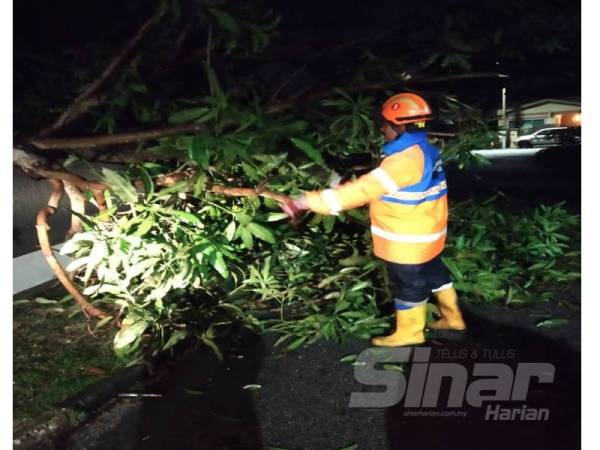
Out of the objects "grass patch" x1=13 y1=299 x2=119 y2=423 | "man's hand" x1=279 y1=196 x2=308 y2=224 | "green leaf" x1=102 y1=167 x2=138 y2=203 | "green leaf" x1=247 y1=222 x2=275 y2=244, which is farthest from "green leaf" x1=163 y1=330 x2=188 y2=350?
"man's hand" x1=279 y1=196 x2=308 y2=224

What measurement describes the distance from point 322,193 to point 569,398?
1.90 meters

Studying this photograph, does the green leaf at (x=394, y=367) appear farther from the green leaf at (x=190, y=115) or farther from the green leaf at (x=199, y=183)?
A: the green leaf at (x=190, y=115)

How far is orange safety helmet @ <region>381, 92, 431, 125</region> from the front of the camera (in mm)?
3604

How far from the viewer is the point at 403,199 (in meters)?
3.61

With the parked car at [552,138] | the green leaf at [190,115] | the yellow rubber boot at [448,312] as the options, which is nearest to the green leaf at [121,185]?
the green leaf at [190,115]

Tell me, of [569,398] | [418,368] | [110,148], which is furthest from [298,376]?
[110,148]

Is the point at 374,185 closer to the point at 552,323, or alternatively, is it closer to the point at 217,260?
the point at 217,260

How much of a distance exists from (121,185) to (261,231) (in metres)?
1.00

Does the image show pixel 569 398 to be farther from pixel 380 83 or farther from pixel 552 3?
pixel 552 3

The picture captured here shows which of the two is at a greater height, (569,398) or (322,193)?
(322,193)

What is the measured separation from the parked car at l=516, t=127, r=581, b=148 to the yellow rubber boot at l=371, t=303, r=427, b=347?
65.6 ft

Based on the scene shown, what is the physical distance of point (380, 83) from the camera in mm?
4660

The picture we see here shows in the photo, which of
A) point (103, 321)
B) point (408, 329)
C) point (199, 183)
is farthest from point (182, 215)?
point (408, 329)

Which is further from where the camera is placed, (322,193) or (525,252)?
(525,252)
